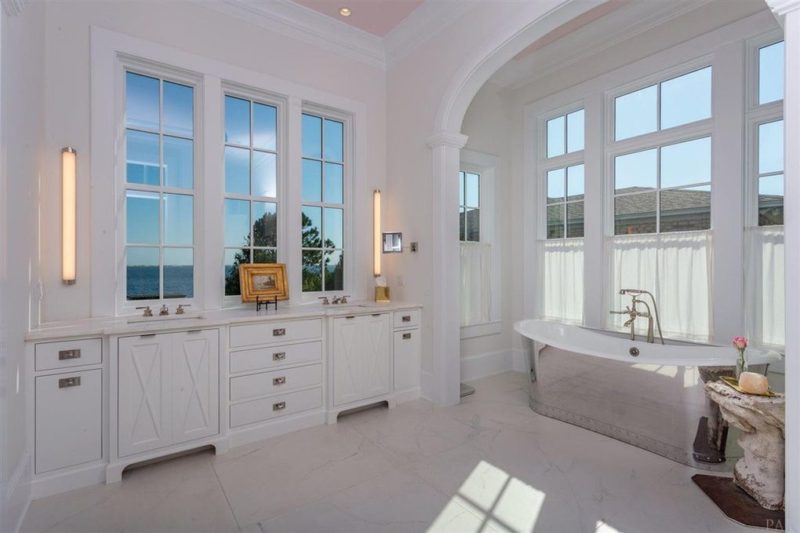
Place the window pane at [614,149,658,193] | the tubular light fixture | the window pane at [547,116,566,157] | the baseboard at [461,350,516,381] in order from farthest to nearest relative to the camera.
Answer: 1. the window pane at [547,116,566,157]
2. the baseboard at [461,350,516,381]
3. the tubular light fixture
4. the window pane at [614,149,658,193]

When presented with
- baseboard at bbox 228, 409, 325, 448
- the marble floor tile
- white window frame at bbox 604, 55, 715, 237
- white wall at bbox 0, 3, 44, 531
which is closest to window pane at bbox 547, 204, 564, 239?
white window frame at bbox 604, 55, 715, 237

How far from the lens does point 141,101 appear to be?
10.1ft

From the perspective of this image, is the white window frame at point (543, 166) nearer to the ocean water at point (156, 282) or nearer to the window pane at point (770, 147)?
the window pane at point (770, 147)

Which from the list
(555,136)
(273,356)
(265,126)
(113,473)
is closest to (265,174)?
(265,126)

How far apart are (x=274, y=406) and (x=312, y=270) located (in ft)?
4.62

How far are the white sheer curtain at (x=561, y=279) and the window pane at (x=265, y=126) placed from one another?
312 cm

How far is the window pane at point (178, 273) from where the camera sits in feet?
10.4

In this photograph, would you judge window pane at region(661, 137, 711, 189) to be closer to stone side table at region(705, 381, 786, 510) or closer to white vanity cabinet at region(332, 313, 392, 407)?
stone side table at region(705, 381, 786, 510)

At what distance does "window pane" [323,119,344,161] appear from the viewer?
13.2 ft

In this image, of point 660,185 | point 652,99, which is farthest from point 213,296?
point 652,99

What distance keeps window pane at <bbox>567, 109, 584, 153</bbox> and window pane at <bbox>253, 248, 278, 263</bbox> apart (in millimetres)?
3330

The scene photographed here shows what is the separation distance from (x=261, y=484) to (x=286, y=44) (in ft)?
11.8

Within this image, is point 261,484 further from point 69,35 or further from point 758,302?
point 758,302

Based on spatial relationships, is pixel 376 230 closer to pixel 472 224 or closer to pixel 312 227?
pixel 312 227
